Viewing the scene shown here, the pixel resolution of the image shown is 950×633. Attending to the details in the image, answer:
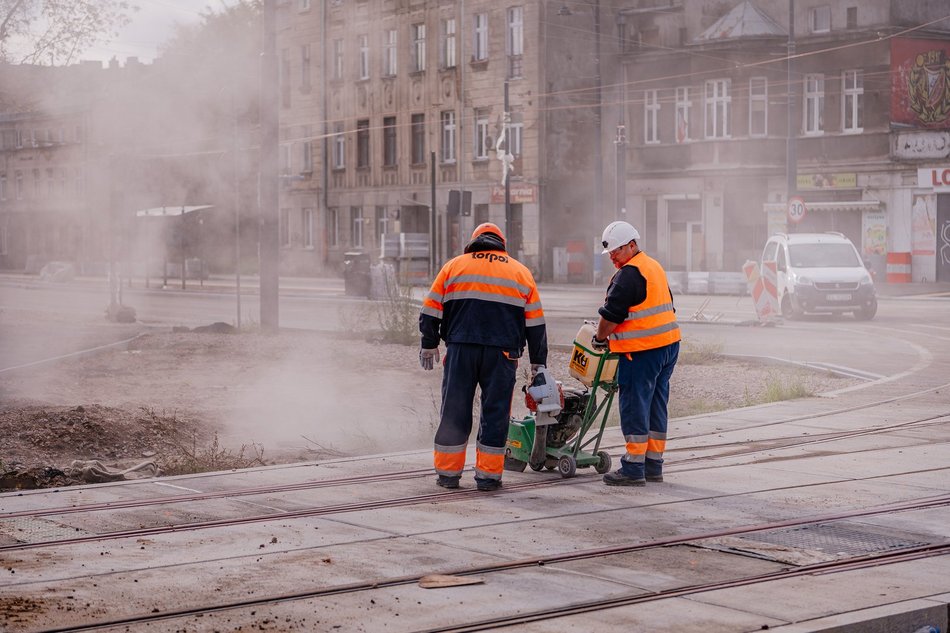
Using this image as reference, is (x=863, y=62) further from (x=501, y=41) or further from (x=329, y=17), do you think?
(x=329, y=17)

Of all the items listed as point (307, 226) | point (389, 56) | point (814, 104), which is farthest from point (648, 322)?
point (307, 226)

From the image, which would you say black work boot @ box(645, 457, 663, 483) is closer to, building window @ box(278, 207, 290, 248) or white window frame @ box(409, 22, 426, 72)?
white window frame @ box(409, 22, 426, 72)

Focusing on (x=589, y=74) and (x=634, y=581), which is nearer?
(x=634, y=581)

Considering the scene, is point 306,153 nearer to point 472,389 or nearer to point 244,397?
point 244,397

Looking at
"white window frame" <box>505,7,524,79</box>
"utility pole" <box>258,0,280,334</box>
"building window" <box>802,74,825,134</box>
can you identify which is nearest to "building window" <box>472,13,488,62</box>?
"white window frame" <box>505,7,524,79</box>

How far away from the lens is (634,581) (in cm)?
646

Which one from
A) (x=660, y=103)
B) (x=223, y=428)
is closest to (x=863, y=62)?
(x=660, y=103)

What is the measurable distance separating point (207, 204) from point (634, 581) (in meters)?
Answer: 16.0

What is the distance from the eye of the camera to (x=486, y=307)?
9289mm

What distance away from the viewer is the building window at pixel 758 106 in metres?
46.3

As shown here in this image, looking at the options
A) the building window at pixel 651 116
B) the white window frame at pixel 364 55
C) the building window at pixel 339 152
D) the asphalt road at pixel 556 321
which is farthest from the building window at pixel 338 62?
the building window at pixel 651 116

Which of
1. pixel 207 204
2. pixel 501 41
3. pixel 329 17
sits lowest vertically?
pixel 207 204

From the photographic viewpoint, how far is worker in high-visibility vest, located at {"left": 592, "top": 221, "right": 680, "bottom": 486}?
9344 millimetres

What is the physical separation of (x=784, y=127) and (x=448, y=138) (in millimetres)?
12855
